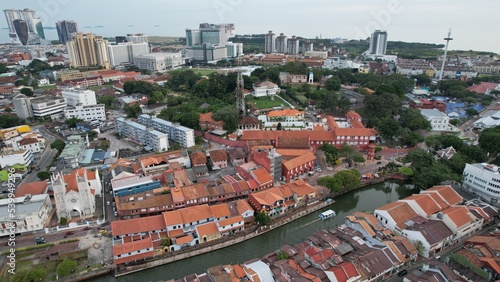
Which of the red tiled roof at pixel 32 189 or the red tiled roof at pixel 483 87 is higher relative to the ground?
the red tiled roof at pixel 483 87

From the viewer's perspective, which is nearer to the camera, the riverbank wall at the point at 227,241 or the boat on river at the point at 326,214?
the riverbank wall at the point at 227,241

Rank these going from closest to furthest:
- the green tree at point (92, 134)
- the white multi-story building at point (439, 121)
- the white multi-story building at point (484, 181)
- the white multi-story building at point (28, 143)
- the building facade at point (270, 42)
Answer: the white multi-story building at point (484, 181) < the white multi-story building at point (28, 143) < the green tree at point (92, 134) < the white multi-story building at point (439, 121) < the building facade at point (270, 42)

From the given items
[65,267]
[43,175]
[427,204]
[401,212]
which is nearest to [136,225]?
[65,267]

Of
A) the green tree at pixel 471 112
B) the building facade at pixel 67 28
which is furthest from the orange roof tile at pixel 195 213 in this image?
the building facade at pixel 67 28

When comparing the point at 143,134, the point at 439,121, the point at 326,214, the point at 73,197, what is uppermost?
the point at 143,134

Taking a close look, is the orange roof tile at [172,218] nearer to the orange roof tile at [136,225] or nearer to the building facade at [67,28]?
the orange roof tile at [136,225]

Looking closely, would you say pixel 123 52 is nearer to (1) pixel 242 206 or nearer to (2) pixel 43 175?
(2) pixel 43 175
